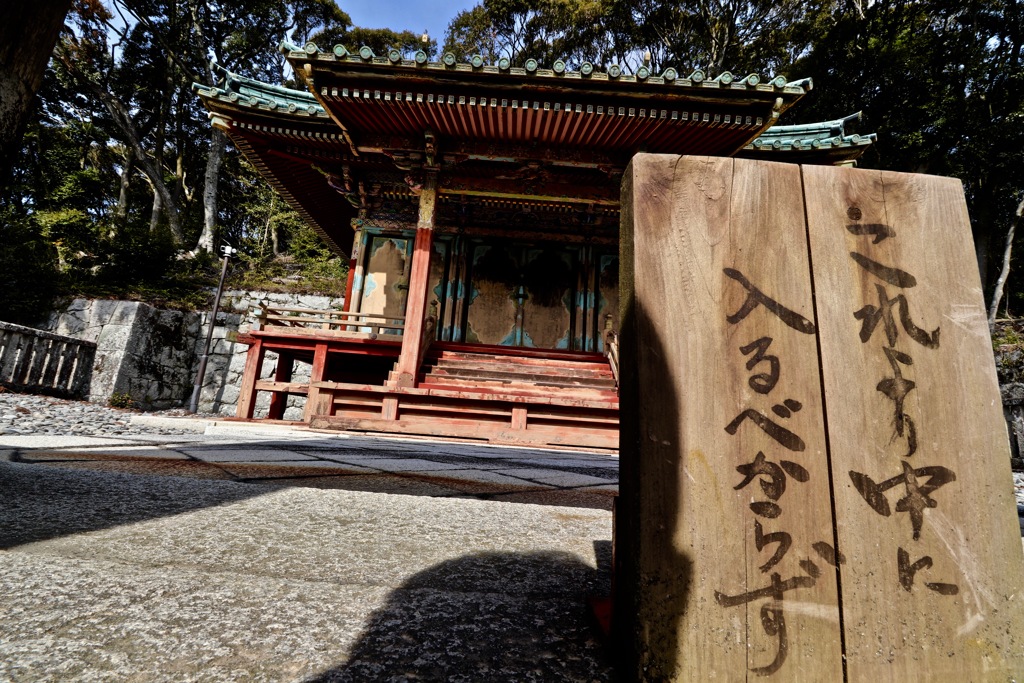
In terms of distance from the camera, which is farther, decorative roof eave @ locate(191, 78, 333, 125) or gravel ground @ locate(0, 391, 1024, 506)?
decorative roof eave @ locate(191, 78, 333, 125)

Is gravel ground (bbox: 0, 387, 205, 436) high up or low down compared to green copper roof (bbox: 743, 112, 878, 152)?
down

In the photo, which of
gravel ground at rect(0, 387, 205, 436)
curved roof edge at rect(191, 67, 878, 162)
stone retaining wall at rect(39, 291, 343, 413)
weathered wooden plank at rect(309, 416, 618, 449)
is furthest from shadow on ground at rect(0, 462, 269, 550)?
stone retaining wall at rect(39, 291, 343, 413)

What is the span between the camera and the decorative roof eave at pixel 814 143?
643 centimetres

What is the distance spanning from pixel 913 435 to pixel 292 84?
22481 mm

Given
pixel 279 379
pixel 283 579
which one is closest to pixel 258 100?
pixel 279 379

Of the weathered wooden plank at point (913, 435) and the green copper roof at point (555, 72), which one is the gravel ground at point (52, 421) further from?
the weathered wooden plank at point (913, 435)

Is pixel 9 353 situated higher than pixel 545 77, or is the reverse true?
pixel 545 77

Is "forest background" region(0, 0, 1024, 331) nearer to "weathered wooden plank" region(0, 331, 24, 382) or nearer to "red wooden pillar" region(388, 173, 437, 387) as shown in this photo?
"weathered wooden plank" region(0, 331, 24, 382)

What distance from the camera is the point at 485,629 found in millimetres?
845

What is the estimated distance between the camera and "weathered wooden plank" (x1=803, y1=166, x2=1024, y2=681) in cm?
72

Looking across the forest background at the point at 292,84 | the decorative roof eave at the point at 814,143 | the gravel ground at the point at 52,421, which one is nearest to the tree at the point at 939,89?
the forest background at the point at 292,84

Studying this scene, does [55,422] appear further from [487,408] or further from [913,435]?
[913,435]

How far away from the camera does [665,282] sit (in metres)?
0.82

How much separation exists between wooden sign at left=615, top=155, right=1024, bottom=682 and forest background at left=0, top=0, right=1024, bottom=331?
14164 mm
